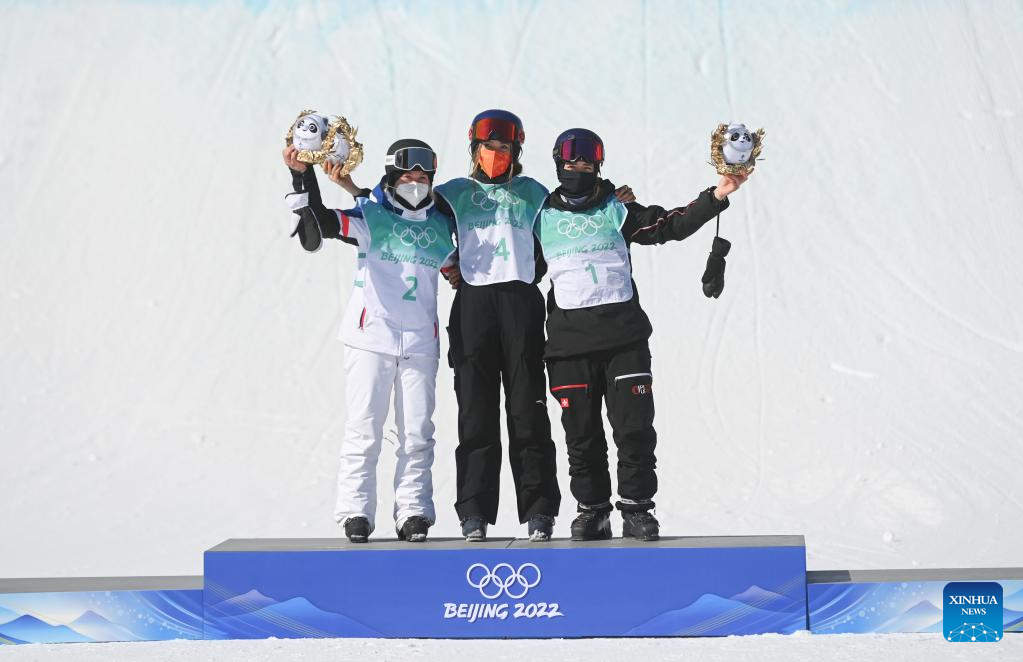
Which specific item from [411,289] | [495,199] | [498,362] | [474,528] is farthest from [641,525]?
[495,199]

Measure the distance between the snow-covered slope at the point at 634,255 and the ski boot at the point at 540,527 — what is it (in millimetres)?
3520

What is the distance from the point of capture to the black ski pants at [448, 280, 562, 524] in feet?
17.4

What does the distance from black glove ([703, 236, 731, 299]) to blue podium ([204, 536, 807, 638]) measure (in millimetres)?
1103

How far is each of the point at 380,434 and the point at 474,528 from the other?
1.88 ft

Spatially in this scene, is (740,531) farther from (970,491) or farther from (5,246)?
(5,246)

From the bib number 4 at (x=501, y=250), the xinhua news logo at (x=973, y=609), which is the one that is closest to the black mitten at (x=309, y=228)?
the bib number 4 at (x=501, y=250)

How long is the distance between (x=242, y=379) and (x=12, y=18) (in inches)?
297

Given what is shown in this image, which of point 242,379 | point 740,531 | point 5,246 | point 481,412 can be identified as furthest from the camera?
point 5,246

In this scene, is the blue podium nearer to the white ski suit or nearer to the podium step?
the podium step

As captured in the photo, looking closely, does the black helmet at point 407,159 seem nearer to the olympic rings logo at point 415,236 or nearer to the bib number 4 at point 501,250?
the olympic rings logo at point 415,236

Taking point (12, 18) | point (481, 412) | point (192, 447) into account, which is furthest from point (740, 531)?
point (12, 18)

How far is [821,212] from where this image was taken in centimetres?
1409

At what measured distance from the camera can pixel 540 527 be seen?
5.27m

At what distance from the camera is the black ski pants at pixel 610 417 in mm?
5164
